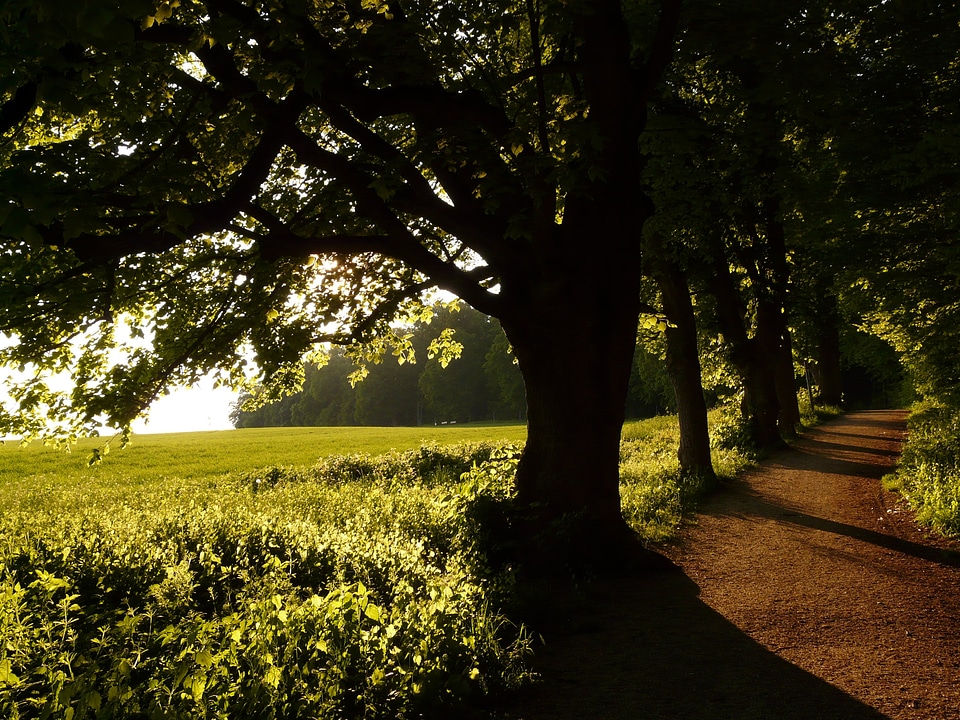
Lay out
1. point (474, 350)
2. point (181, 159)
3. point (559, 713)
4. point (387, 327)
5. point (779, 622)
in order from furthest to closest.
Answer: point (474, 350), point (387, 327), point (181, 159), point (779, 622), point (559, 713)

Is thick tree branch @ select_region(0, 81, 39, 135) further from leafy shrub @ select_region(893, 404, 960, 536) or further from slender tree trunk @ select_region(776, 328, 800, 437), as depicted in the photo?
slender tree trunk @ select_region(776, 328, 800, 437)

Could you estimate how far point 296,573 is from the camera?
6.98 m

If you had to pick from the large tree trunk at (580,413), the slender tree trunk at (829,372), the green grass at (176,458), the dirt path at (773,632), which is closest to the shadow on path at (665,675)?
the dirt path at (773,632)

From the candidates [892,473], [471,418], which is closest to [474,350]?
[471,418]

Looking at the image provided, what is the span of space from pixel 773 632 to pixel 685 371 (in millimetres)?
9537

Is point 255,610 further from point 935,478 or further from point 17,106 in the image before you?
point 935,478

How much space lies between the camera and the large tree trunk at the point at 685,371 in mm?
14609

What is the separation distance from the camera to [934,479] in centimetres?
1045

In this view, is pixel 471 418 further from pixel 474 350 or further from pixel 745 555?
pixel 745 555

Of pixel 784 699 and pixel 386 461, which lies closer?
pixel 784 699

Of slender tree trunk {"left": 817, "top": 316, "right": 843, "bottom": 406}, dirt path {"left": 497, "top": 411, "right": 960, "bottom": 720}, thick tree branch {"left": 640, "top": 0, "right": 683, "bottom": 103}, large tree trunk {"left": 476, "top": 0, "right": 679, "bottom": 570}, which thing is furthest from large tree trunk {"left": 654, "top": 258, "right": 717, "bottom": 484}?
slender tree trunk {"left": 817, "top": 316, "right": 843, "bottom": 406}

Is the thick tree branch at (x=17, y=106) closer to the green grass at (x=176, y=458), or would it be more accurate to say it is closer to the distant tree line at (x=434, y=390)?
the green grass at (x=176, y=458)

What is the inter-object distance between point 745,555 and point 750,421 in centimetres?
1239

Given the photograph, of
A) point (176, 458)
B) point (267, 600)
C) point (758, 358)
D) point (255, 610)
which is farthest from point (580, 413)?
point (176, 458)
